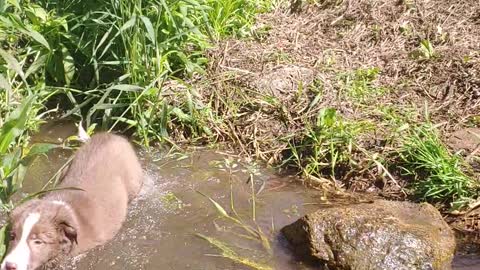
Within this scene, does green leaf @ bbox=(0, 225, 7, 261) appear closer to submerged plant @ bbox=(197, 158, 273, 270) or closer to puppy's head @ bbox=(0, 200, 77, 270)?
puppy's head @ bbox=(0, 200, 77, 270)

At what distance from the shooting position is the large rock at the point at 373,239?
4.55m

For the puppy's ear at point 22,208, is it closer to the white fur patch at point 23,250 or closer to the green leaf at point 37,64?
the white fur patch at point 23,250

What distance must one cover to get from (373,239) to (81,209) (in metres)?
1.85

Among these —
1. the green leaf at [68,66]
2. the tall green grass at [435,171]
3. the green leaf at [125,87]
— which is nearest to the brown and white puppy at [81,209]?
the green leaf at [125,87]

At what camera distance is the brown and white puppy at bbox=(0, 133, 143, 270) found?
14.6 ft

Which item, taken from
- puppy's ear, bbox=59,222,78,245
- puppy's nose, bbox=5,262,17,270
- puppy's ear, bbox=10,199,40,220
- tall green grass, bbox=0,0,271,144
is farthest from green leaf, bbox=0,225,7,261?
tall green grass, bbox=0,0,271,144

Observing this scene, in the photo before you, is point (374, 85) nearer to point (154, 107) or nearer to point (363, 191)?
point (363, 191)

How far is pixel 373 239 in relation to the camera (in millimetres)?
4613

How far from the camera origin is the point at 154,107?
6.09m

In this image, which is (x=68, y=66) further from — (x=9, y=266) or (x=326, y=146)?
(x=9, y=266)

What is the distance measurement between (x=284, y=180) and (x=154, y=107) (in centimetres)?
121

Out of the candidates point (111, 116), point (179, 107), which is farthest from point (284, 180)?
point (111, 116)

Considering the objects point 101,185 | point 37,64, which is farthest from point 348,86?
point 37,64

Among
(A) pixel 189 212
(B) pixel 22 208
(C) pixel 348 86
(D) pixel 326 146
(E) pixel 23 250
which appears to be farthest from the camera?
(C) pixel 348 86
